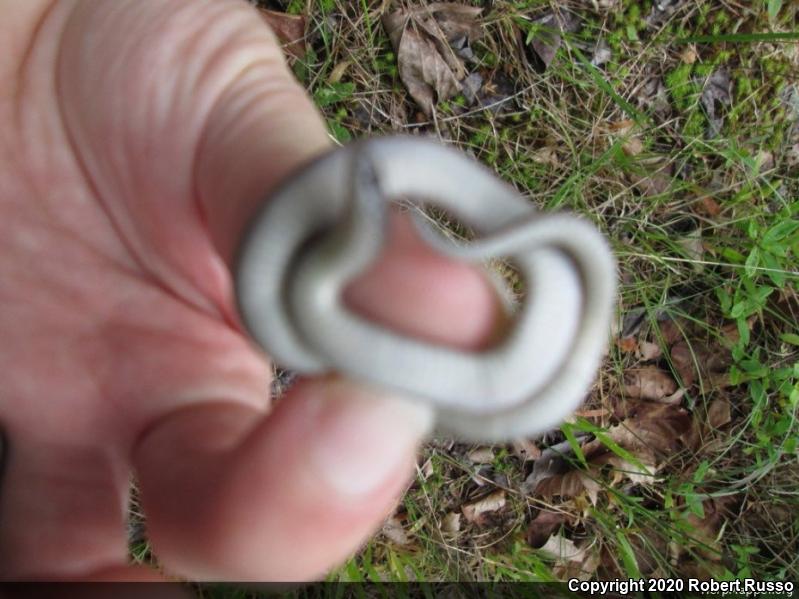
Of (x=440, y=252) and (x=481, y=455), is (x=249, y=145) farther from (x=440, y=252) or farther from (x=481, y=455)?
(x=481, y=455)

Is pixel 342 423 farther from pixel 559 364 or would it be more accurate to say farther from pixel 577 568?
pixel 577 568

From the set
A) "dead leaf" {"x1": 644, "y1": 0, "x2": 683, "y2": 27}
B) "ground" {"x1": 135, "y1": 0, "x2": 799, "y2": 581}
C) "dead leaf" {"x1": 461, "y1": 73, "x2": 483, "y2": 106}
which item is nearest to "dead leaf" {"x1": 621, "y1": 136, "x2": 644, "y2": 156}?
"ground" {"x1": 135, "y1": 0, "x2": 799, "y2": 581}

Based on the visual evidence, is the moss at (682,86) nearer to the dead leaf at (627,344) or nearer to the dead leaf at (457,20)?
the dead leaf at (457,20)

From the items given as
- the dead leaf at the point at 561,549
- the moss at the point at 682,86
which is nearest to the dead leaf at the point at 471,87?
the moss at the point at 682,86

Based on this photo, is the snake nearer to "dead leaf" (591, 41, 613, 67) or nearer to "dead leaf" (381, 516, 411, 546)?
"dead leaf" (381, 516, 411, 546)

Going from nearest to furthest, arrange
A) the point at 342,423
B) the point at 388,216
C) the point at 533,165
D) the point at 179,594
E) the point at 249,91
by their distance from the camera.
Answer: the point at 388,216, the point at 342,423, the point at 249,91, the point at 179,594, the point at 533,165

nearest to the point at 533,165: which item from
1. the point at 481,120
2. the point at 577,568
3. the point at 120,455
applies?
the point at 481,120

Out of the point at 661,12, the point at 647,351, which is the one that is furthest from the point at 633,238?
the point at 661,12
